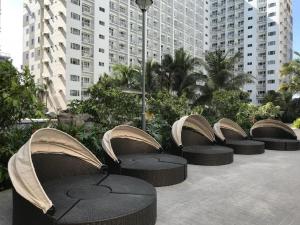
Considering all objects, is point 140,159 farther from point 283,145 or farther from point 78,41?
point 78,41

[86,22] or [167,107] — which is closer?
[167,107]

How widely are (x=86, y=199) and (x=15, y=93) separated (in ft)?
10.9

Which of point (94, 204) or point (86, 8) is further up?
point (86, 8)

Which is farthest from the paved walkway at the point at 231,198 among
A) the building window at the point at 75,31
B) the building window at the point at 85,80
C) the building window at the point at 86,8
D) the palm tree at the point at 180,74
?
the building window at the point at 86,8

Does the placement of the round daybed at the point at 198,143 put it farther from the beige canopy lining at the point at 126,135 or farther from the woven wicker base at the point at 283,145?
the woven wicker base at the point at 283,145

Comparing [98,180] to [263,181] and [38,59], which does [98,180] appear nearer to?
[263,181]

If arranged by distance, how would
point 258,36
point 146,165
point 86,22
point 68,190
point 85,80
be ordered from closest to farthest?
point 68,190, point 146,165, point 85,80, point 86,22, point 258,36

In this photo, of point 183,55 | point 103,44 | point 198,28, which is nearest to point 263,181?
point 183,55

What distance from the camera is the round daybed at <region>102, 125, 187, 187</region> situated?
7.16 metres

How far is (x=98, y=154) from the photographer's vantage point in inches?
350

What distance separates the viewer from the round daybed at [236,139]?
12062 mm

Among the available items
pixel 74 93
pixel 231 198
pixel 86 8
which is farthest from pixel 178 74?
pixel 86 8

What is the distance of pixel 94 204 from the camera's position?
4629mm

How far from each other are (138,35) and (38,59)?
1996 cm
